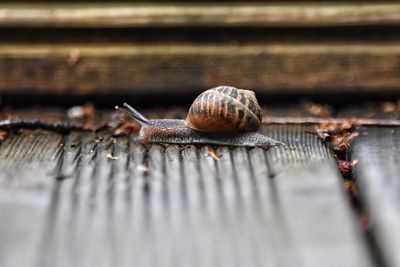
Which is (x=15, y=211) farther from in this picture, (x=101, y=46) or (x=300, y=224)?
(x=101, y=46)

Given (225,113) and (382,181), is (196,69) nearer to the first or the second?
(225,113)

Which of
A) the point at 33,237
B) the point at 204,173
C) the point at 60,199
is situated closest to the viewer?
the point at 33,237

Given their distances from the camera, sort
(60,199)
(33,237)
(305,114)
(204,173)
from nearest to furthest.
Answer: (33,237)
(60,199)
(204,173)
(305,114)

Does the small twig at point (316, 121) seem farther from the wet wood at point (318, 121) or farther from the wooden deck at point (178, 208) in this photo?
the wooden deck at point (178, 208)

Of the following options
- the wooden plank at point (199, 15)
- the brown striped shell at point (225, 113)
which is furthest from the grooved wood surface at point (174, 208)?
the wooden plank at point (199, 15)

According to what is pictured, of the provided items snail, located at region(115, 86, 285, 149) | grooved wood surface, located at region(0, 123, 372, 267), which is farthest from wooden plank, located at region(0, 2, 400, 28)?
grooved wood surface, located at region(0, 123, 372, 267)

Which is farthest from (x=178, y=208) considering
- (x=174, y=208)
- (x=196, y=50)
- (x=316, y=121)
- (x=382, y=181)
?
(x=196, y=50)

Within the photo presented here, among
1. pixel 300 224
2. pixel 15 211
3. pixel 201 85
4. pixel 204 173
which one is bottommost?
pixel 300 224

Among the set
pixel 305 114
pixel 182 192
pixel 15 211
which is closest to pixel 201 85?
pixel 305 114
